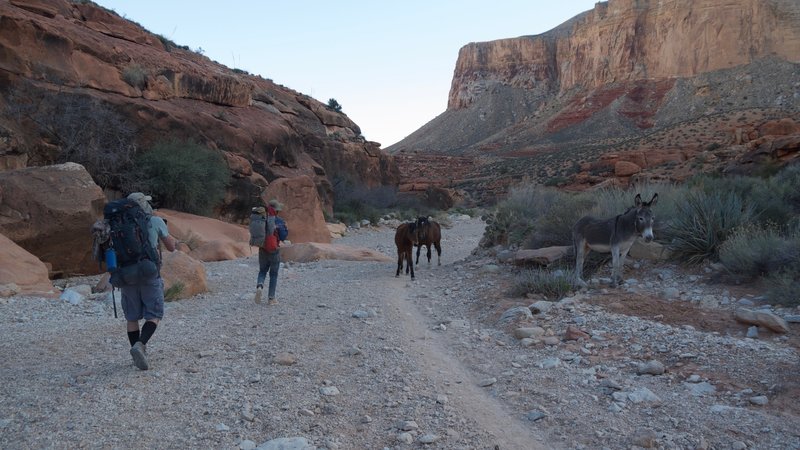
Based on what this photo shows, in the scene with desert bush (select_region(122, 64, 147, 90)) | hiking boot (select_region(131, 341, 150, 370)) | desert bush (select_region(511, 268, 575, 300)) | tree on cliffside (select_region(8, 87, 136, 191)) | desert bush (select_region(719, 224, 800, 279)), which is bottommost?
hiking boot (select_region(131, 341, 150, 370))

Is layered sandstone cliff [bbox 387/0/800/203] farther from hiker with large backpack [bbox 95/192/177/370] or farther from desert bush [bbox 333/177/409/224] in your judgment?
hiker with large backpack [bbox 95/192/177/370]

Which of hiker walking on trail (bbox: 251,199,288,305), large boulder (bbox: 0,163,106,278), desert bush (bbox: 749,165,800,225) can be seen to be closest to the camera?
hiker walking on trail (bbox: 251,199,288,305)

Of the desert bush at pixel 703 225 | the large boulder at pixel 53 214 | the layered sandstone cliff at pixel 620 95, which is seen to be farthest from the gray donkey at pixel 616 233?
the layered sandstone cliff at pixel 620 95

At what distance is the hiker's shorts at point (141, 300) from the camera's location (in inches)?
241

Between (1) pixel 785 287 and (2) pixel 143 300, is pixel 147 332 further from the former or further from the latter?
(1) pixel 785 287

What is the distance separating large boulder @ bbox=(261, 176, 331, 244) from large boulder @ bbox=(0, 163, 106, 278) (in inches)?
368

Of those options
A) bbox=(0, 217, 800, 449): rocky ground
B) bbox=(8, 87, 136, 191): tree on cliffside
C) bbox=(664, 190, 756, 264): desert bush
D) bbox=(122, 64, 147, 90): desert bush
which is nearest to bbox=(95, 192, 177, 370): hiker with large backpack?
bbox=(0, 217, 800, 449): rocky ground

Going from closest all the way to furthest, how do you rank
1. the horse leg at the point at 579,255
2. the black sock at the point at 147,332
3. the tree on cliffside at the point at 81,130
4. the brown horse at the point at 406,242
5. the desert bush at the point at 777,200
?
the black sock at the point at 147,332 < the horse leg at the point at 579,255 < the desert bush at the point at 777,200 < the brown horse at the point at 406,242 < the tree on cliffside at the point at 81,130

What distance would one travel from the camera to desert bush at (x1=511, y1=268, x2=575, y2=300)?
9.41 meters

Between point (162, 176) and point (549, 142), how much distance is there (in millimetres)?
61835

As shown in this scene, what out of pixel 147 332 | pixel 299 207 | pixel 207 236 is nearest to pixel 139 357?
pixel 147 332

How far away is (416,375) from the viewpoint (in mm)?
5867

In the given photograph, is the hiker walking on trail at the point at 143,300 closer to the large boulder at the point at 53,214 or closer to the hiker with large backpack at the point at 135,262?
the hiker with large backpack at the point at 135,262

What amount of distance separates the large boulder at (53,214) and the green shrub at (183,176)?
648 cm
